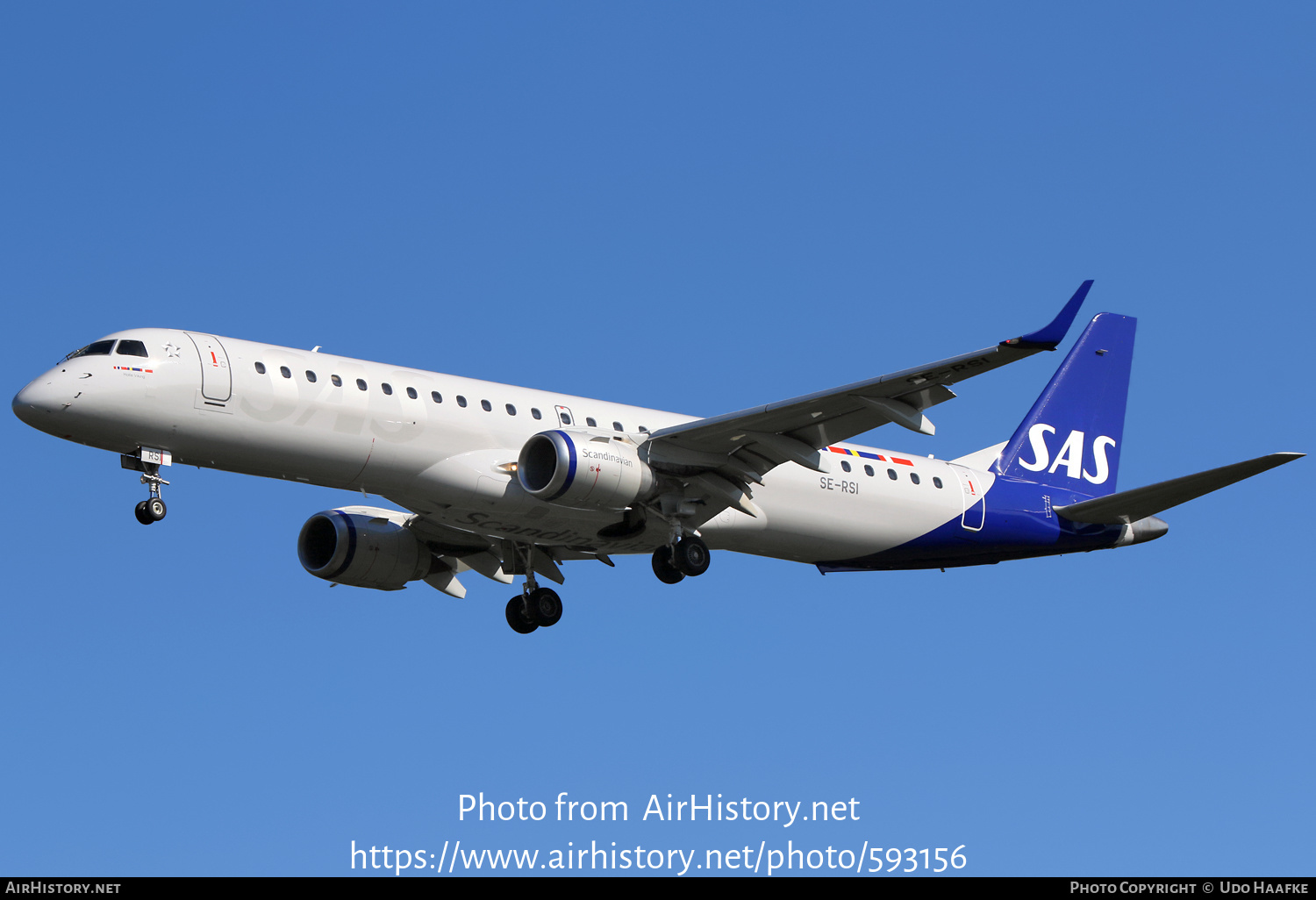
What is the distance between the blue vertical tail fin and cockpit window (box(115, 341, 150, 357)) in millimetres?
19159

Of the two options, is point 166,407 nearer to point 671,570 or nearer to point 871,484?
point 671,570

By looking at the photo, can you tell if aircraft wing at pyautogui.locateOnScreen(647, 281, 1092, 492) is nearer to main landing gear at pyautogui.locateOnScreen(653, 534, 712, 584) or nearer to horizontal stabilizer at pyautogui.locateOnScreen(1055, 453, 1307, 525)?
main landing gear at pyautogui.locateOnScreen(653, 534, 712, 584)

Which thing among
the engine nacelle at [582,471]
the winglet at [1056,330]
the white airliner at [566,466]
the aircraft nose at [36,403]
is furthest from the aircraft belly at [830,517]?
the aircraft nose at [36,403]

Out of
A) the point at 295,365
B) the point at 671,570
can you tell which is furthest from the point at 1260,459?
the point at 295,365

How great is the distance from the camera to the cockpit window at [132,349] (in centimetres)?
2978

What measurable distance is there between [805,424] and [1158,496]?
8.60 m

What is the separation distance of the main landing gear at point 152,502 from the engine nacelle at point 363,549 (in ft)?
21.3

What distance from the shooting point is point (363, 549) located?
3591 cm

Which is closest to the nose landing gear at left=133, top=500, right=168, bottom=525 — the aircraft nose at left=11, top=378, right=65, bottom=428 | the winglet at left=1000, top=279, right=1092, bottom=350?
the aircraft nose at left=11, top=378, right=65, bottom=428

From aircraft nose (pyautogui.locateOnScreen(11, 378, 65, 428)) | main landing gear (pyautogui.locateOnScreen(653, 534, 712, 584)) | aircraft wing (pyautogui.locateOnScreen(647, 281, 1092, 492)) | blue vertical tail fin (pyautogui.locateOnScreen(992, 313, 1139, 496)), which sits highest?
blue vertical tail fin (pyautogui.locateOnScreen(992, 313, 1139, 496))

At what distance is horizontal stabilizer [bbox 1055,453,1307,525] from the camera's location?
3175 cm

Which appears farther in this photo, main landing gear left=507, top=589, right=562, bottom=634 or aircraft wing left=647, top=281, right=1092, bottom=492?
main landing gear left=507, top=589, right=562, bottom=634
